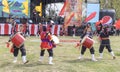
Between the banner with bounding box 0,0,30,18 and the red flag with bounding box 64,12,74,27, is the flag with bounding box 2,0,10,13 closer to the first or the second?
the banner with bounding box 0,0,30,18

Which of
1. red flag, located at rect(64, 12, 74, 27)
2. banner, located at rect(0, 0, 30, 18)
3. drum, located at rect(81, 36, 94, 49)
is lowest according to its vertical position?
red flag, located at rect(64, 12, 74, 27)

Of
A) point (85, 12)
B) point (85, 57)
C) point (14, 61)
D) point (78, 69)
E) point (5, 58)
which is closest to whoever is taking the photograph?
point (78, 69)

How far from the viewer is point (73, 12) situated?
33.2 meters

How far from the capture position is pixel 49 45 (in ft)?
47.5

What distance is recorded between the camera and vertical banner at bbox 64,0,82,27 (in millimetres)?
33094

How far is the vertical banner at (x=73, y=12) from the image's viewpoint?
3309 cm

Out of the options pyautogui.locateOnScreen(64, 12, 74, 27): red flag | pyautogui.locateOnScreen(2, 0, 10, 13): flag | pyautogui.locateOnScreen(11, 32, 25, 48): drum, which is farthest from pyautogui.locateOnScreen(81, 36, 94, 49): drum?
pyautogui.locateOnScreen(64, 12, 74, 27): red flag

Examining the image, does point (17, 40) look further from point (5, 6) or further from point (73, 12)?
point (73, 12)

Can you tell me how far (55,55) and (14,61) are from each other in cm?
305

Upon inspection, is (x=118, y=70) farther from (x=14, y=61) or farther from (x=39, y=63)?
(x=14, y=61)

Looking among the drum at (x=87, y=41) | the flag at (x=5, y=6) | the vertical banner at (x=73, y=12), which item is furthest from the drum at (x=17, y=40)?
the vertical banner at (x=73, y=12)

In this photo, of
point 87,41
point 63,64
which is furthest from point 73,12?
point 63,64

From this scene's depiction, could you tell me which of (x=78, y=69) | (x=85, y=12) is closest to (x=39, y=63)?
(x=78, y=69)

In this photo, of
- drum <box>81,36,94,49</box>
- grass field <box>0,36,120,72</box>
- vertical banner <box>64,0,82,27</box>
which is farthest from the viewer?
vertical banner <box>64,0,82,27</box>
